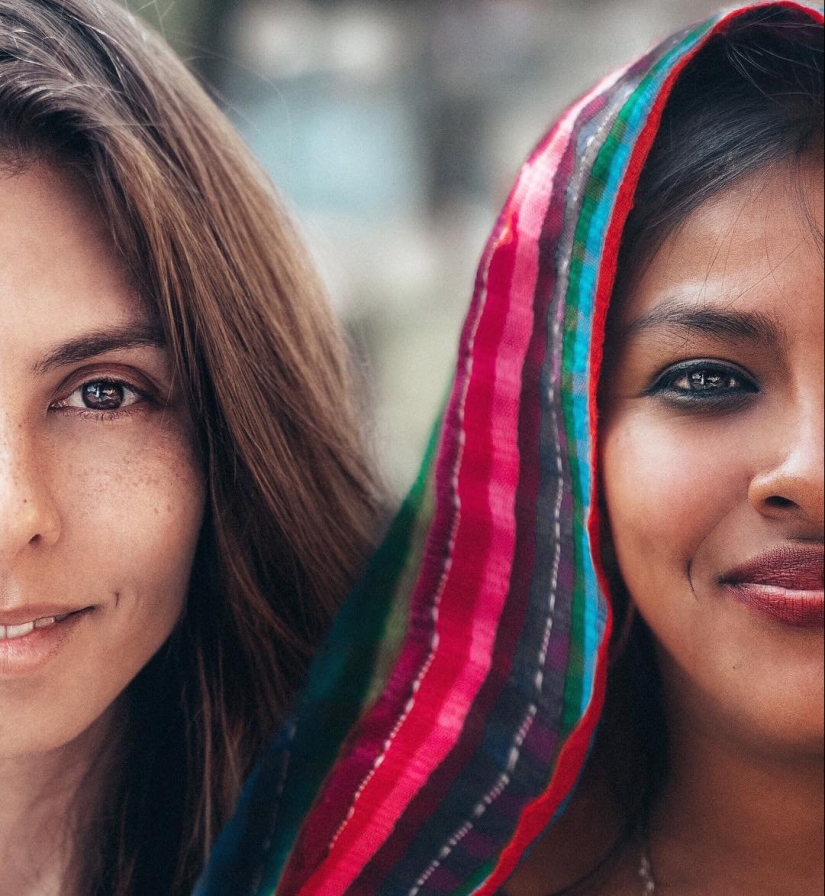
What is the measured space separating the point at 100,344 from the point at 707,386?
60 cm

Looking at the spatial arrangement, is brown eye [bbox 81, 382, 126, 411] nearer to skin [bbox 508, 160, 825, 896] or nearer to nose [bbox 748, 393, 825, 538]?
skin [bbox 508, 160, 825, 896]

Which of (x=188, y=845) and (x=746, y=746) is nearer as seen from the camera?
(x=746, y=746)

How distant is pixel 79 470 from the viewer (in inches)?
47.6

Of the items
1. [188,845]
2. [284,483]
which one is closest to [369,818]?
[188,845]

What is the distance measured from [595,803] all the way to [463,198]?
3139mm

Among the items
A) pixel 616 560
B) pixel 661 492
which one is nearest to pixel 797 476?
pixel 661 492

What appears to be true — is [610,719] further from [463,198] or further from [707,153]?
[463,198]

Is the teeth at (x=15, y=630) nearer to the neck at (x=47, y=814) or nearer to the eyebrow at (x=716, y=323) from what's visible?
the neck at (x=47, y=814)

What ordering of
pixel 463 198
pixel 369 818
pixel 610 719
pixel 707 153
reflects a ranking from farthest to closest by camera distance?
pixel 463 198 < pixel 610 719 < pixel 369 818 < pixel 707 153

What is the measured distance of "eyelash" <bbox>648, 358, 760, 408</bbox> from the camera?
1.09 m

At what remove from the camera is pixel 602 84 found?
1260 millimetres

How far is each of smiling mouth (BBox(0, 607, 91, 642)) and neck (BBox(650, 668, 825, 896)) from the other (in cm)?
67

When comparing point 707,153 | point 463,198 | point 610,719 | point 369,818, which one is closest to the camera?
point 707,153

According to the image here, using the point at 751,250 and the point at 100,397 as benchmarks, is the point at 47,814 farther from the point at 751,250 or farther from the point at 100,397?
the point at 751,250
